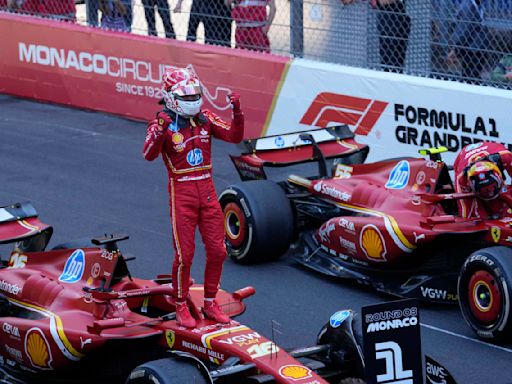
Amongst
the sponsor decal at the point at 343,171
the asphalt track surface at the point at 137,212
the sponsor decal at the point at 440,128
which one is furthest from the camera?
the sponsor decal at the point at 440,128

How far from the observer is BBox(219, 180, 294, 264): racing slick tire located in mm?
9484

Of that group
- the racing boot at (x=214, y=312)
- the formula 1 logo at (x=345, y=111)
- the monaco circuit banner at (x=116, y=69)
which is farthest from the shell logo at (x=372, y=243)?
the monaco circuit banner at (x=116, y=69)

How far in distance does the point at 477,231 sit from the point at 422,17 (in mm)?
4332

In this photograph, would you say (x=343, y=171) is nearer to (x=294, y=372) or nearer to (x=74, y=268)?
(x=74, y=268)

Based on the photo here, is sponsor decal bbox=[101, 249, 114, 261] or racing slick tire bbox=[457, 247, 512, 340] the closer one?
sponsor decal bbox=[101, 249, 114, 261]

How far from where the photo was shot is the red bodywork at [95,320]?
21.4ft

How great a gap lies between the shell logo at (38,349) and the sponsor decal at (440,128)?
5.18 metres

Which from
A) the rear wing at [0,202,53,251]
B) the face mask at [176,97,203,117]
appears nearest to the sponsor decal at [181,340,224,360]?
the face mask at [176,97,203,117]

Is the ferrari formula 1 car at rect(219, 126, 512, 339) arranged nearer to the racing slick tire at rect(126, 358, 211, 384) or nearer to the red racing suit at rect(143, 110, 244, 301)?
the red racing suit at rect(143, 110, 244, 301)

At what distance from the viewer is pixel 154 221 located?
36.0 ft

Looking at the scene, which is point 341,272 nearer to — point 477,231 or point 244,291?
point 477,231

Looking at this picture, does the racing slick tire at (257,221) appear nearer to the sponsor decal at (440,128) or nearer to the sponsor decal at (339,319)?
the sponsor decal at (440,128)

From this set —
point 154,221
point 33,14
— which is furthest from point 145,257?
point 33,14

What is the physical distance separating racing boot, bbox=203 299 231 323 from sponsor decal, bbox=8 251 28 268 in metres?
1.65
